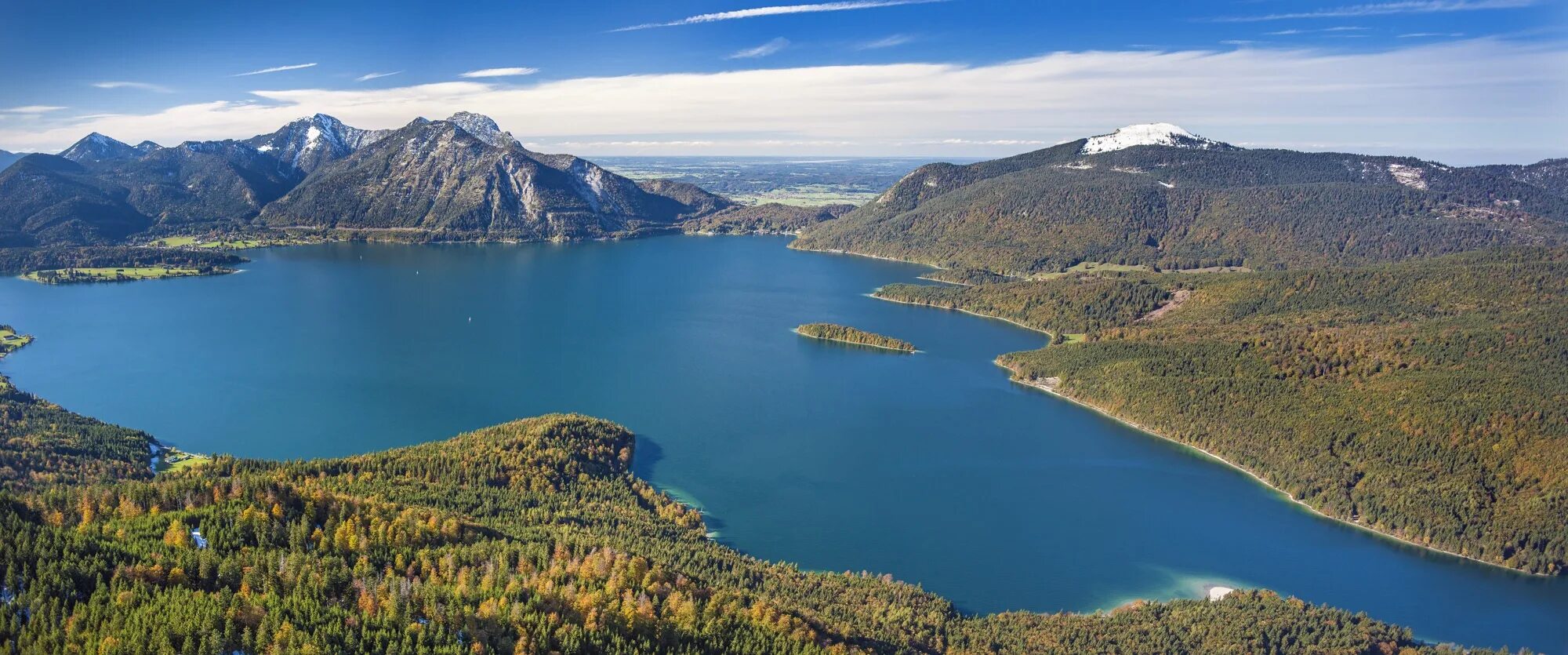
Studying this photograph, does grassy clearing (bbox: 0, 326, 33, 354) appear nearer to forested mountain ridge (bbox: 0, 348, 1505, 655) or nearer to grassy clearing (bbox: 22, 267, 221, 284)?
grassy clearing (bbox: 22, 267, 221, 284)

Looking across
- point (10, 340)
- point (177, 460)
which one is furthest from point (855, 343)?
point (10, 340)

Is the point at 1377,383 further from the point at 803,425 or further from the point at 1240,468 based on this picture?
the point at 803,425

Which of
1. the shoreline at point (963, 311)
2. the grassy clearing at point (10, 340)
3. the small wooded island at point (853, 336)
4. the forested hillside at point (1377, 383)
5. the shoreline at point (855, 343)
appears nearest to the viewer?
the forested hillside at point (1377, 383)

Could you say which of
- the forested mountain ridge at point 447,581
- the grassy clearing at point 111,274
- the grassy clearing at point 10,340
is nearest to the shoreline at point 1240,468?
the forested mountain ridge at point 447,581

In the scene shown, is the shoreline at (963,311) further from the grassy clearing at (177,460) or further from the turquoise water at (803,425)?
the grassy clearing at (177,460)

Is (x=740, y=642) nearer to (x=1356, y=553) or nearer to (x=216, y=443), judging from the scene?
(x=1356, y=553)

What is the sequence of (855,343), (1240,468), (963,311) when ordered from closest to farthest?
(1240,468)
(855,343)
(963,311)
